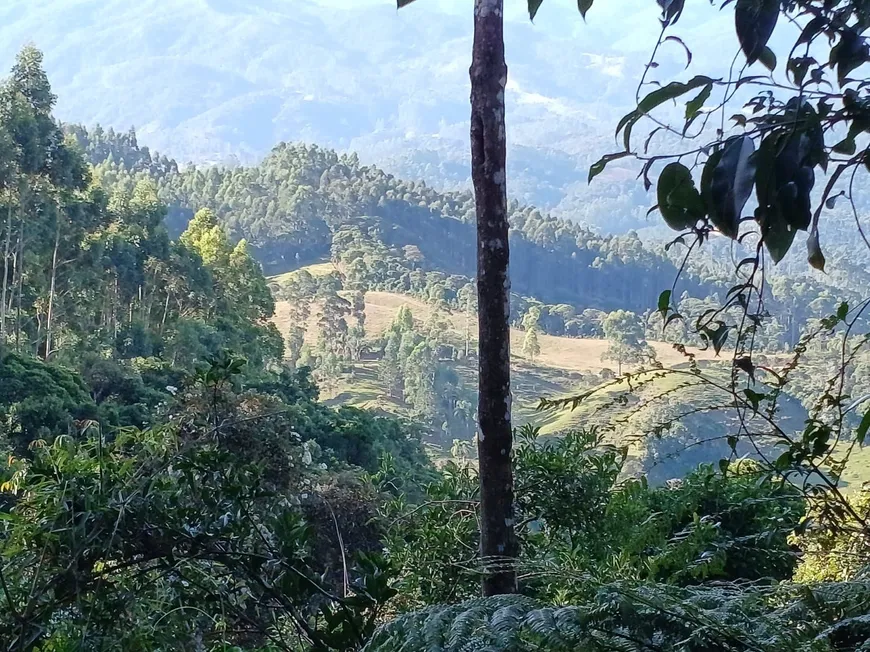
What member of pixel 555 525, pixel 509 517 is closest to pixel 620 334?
pixel 555 525

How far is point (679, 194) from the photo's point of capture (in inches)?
28.0

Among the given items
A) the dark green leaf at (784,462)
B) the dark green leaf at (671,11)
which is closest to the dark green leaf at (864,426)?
the dark green leaf at (784,462)

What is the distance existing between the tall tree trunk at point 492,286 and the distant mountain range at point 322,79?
77398mm

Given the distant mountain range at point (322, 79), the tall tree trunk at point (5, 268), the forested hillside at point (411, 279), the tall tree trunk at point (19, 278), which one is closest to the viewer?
the tall tree trunk at point (5, 268)

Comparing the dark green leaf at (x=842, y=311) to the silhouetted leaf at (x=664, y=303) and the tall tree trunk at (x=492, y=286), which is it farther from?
the tall tree trunk at (x=492, y=286)

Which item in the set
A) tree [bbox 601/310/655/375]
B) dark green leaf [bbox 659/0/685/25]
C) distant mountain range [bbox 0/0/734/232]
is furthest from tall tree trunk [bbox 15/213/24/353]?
distant mountain range [bbox 0/0/734/232]

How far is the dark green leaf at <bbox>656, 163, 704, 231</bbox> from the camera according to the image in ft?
2.33

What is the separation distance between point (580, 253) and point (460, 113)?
80048 millimetres

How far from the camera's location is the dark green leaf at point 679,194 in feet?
2.33

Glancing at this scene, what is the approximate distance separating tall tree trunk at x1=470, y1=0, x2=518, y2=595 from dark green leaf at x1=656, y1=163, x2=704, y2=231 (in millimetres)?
855

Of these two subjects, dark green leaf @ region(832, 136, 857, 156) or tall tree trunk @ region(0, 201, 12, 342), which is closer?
dark green leaf @ region(832, 136, 857, 156)

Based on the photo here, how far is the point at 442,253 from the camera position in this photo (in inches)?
1544

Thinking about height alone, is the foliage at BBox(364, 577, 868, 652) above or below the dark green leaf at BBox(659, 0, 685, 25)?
below

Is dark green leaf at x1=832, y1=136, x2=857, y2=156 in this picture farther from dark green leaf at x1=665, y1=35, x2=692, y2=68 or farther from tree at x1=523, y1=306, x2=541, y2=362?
tree at x1=523, y1=306, x2=541, y2=362
